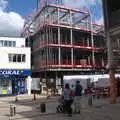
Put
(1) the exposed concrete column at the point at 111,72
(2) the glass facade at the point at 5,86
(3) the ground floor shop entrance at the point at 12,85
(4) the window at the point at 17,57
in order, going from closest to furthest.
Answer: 1. (1) the exposed concrete column at the point at 111,72
2. (2) the glass facade at the point at 5,86
3. (3) the ground floor shop entrance at the point at 12,85
4. (4) the window at the point at 17,57

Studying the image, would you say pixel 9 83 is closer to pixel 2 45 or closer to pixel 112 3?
pixel 2 45

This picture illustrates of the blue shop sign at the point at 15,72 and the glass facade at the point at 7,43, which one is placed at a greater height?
the glass facade at the point at 7,43

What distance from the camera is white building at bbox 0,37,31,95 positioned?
4509cm

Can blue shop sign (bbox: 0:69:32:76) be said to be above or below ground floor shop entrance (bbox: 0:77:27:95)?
above

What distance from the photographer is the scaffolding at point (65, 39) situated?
50.4 m

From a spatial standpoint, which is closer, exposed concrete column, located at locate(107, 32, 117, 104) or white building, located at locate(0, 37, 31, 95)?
exposed concrete column, located at locate(107, 32, 117, 104)

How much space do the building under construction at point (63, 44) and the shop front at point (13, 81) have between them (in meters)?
4.45

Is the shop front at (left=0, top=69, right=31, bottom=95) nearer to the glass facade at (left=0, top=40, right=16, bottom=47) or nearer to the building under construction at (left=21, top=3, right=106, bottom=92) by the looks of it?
the building under construction at (left=21, top=3, right=106, bottom=92)

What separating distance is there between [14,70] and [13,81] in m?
1.92

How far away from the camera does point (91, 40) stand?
55.6 meters

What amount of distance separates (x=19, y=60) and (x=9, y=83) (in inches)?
153

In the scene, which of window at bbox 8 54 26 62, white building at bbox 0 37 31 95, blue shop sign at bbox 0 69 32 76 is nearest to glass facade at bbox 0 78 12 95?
white building at bbox 0 37 31 95

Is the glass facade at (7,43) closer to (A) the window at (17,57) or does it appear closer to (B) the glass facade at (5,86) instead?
(A) the window at (17,57)

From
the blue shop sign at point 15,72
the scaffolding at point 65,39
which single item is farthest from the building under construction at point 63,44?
the blue shop sign at point 15,72
